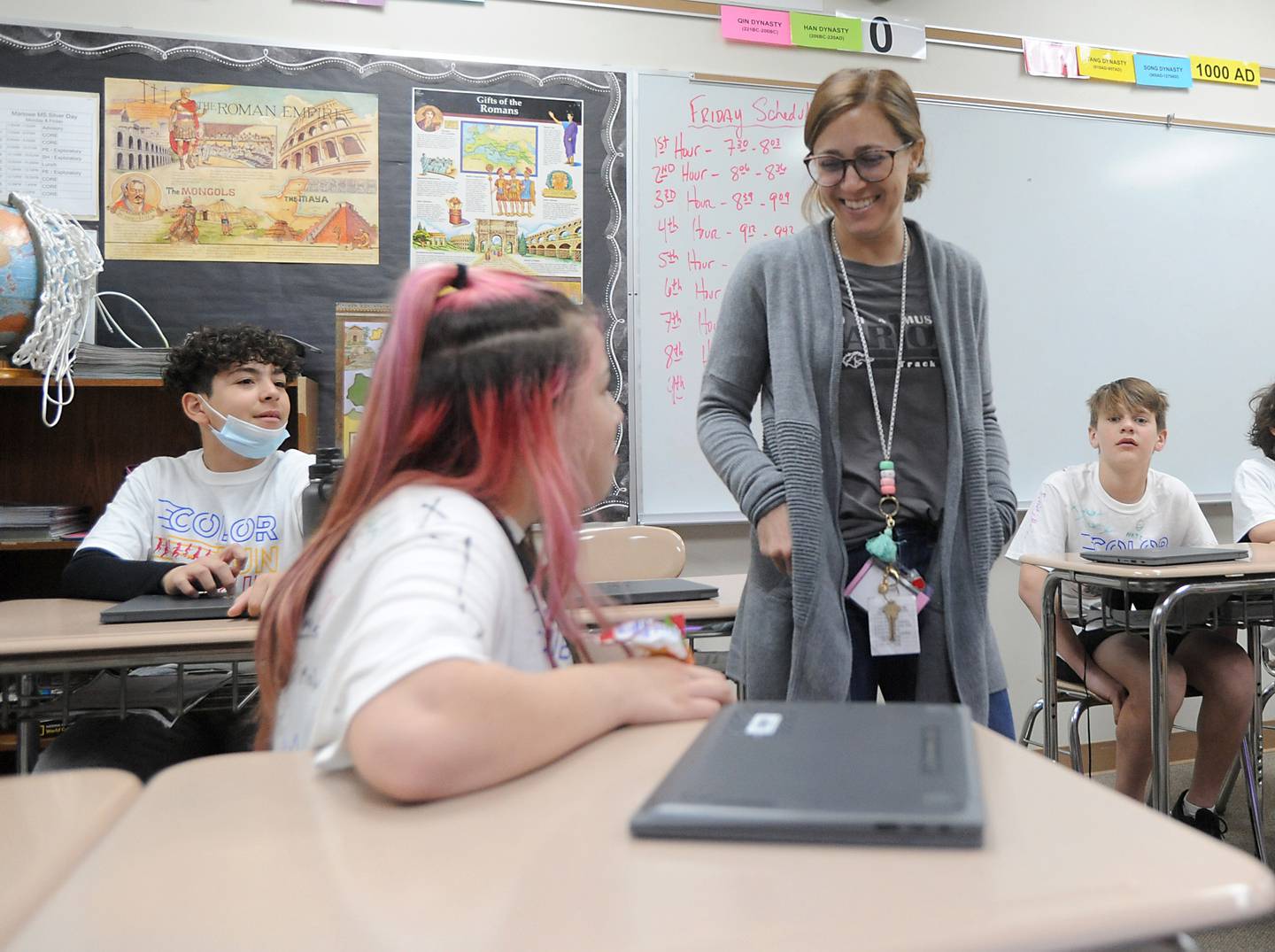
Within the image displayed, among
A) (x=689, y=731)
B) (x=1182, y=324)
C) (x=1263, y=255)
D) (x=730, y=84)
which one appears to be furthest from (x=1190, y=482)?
(x=689, y=731)

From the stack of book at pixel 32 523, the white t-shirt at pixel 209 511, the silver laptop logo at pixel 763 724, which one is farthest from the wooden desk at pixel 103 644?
the stack of book at pixel 32 523

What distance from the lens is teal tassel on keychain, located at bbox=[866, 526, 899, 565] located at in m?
1.40

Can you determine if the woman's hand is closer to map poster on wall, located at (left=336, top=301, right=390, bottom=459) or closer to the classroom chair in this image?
the classroom chair

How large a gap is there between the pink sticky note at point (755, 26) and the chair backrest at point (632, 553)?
65.7 inches

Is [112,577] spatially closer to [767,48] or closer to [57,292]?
[57,292]

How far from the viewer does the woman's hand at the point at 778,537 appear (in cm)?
139

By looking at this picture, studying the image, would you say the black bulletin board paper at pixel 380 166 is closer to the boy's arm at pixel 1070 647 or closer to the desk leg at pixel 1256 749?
the boy's arm at pixel 1070 647

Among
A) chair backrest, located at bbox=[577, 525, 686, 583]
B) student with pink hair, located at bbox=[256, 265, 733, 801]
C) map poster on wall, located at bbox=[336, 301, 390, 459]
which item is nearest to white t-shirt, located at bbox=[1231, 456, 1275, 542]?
chair backrest, located at bbox=[577, 525, 686, 583]

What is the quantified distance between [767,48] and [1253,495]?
1.95 meters

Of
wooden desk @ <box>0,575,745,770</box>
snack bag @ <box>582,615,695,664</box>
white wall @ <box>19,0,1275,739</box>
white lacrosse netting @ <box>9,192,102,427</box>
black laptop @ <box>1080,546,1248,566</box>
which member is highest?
white wall @ <box>19,0,1275,739</box>

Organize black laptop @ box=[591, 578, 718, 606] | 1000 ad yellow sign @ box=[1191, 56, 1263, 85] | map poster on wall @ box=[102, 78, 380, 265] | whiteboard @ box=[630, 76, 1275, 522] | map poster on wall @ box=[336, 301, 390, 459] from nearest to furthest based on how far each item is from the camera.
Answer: black laptop @ box=[591, 578, 718, 606], map poster on wall @ box=[102, 78, 380, 265], map poster on wall @ box=[336, 301, 390, 459], whiteboard @ box=[630, 76, 1275, 522], 1000 ad yellow sign @ box=[1191, 56, 1263, 85]

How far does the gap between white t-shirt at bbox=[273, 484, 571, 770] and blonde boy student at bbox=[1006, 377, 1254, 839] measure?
205 centimetres

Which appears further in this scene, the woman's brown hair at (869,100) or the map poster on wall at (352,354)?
the map poster on wall at (352,354)

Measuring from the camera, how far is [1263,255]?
3.60m
